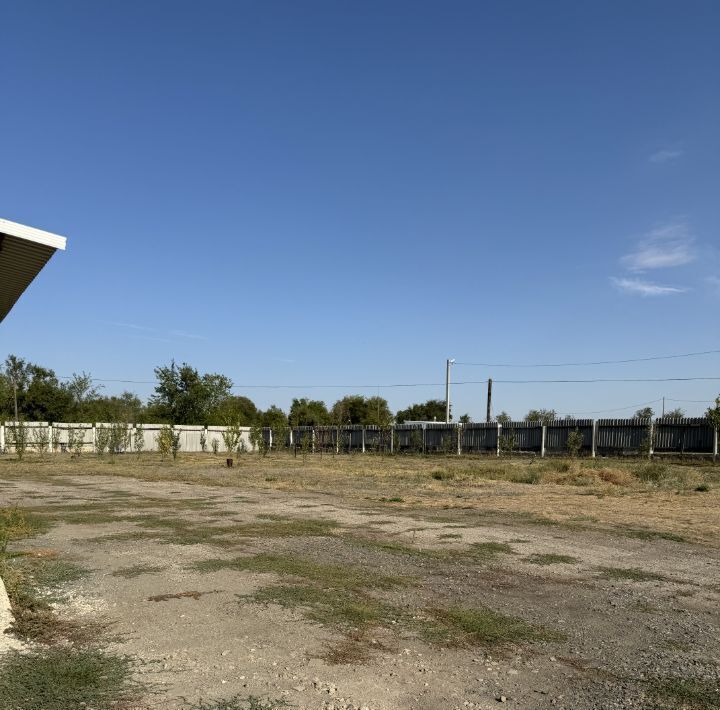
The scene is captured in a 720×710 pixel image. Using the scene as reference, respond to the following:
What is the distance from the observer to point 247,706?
Answer: 12.7 ft

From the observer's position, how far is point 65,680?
415cm

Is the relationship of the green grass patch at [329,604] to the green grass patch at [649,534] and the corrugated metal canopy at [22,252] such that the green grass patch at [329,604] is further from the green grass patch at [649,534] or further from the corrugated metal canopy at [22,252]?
the green grass patch at [649,534]

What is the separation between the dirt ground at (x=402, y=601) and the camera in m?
4.29

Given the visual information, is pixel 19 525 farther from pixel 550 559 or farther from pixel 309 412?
pixel 309 412

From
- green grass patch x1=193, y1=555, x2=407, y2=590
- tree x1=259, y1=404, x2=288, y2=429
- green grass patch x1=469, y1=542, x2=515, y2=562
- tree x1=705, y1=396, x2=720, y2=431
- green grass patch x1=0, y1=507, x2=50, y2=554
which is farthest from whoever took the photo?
tree x1=259, y1=404, x2=288, y2=429

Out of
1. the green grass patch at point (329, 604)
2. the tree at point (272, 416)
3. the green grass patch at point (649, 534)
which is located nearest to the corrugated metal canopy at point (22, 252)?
the green grass patch at point (329, 604)

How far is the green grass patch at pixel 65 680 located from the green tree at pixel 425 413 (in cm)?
8120

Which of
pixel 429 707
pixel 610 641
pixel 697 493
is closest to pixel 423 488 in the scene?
pixel 697 493

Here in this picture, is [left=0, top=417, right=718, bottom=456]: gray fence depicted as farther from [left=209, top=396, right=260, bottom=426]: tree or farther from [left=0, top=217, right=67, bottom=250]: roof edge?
[left=0, top=217, right=67, bottom=250]: roof edge

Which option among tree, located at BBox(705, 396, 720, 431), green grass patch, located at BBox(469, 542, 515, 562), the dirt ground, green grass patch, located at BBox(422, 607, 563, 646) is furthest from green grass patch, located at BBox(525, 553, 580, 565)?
tree, located at BBox(705, 396, 720, 431)

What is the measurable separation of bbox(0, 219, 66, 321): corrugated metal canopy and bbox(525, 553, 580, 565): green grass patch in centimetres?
726

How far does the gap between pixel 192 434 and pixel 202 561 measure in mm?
45567

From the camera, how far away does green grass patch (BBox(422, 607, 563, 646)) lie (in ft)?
17.2

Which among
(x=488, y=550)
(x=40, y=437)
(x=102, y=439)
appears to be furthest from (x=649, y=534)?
(x=40, y=437)
